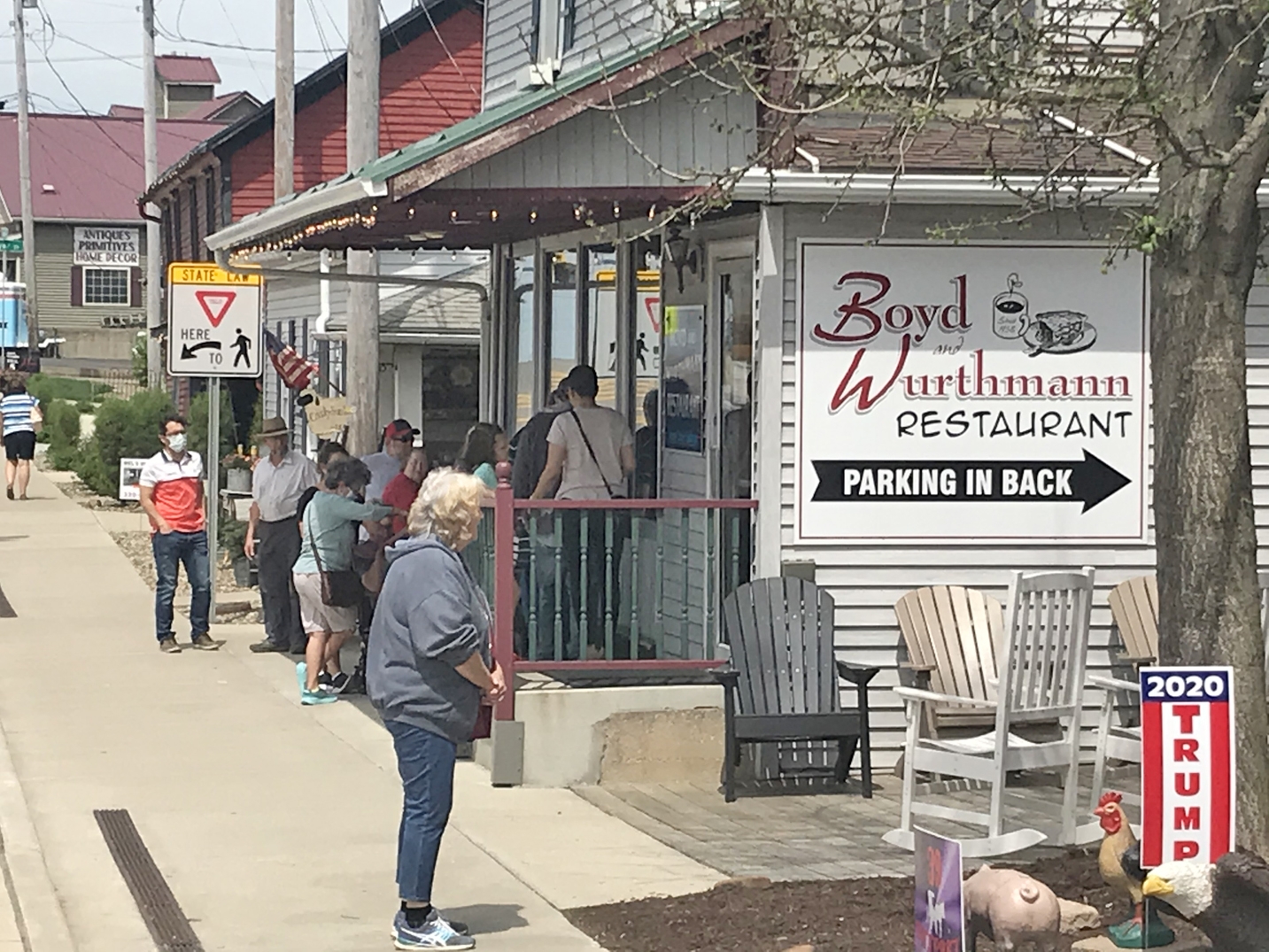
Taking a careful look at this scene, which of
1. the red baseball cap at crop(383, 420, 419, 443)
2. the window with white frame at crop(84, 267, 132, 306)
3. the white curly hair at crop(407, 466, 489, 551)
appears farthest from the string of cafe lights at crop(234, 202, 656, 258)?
the window with white frame at crop(84, 267, 132, 306)

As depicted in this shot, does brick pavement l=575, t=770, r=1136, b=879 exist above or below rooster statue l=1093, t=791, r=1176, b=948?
below

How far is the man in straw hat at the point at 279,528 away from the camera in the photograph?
1446 centimetres

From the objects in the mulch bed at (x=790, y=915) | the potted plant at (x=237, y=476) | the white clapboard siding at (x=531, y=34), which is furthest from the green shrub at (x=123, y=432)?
the mulch bed at (x=790, y=915)

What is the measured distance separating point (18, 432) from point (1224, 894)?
78.5 feet

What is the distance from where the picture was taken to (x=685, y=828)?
9.21 meters

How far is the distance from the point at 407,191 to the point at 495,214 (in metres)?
1.44

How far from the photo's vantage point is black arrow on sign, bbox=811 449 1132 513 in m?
10.5

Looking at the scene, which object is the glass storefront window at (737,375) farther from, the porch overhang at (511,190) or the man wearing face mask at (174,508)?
the man wearing face mask at (174,508)

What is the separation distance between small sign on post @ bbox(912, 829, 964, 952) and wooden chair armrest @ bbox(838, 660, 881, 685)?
171 inches

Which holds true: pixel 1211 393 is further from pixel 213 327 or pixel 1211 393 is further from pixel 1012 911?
pixel 213 327

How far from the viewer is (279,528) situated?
14.5 metres

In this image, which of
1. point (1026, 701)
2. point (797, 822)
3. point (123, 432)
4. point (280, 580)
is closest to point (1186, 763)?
point (1026, 701)

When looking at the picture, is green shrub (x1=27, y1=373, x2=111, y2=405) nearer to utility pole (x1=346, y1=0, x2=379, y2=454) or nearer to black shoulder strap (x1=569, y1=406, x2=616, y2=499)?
utility pole (x1=346, y1=0, x2=379, y2=454)

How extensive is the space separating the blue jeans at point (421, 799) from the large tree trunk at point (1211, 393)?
2.53 metres
